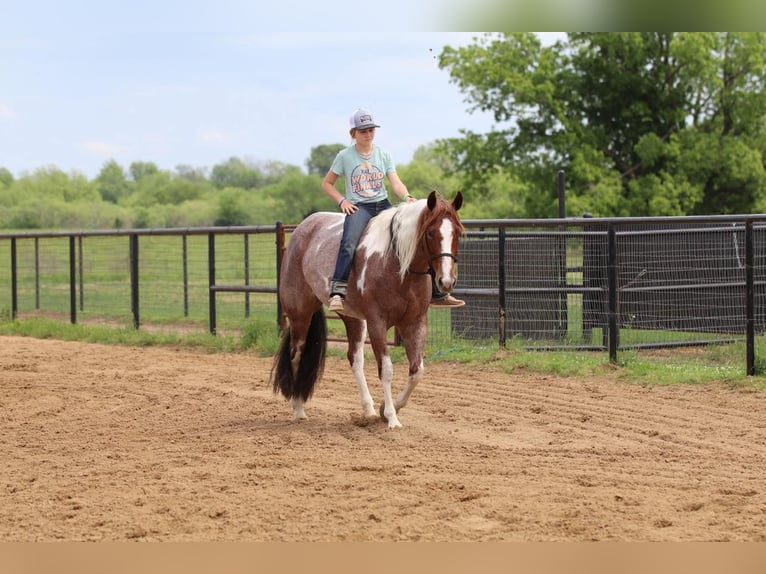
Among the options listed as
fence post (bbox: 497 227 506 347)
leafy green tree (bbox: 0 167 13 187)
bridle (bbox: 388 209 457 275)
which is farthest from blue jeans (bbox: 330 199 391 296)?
leafy green tree (bbox: 0 167 13 187)

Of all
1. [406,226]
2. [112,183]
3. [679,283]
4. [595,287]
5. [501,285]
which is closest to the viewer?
[406,226]

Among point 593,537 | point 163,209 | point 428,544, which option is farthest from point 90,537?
point 163,209

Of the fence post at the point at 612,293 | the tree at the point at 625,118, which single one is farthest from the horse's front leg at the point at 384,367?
the tree at the point at 625,118

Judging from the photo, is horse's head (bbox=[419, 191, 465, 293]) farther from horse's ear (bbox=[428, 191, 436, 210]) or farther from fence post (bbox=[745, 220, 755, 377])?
fence post (bbox=[745, 220, 755, 377])

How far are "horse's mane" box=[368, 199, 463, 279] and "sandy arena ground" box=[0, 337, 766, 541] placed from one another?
50.5 inches

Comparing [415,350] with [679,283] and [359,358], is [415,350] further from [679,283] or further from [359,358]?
[679,283]

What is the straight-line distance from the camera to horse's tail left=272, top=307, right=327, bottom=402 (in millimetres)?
7301

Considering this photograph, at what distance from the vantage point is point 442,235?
6336mm

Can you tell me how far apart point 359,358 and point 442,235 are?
1349 mm

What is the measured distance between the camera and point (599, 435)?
256 inches

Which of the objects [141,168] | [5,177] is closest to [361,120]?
[5,177]

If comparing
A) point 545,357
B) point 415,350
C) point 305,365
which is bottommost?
point 545,357

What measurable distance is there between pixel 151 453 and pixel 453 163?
27.0m

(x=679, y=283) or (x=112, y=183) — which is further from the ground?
(x=112, y=183)
